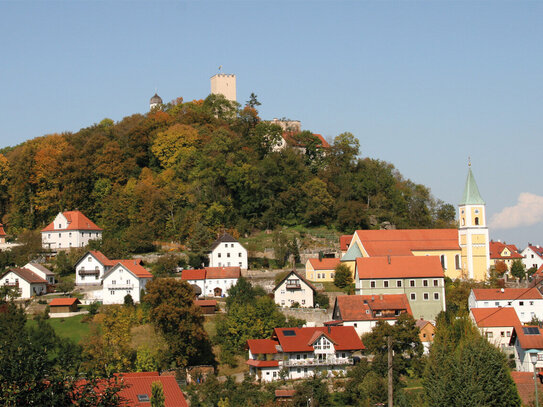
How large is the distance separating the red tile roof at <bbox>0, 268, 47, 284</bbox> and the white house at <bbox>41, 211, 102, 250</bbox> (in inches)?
342

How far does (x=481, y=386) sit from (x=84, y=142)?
193 ft

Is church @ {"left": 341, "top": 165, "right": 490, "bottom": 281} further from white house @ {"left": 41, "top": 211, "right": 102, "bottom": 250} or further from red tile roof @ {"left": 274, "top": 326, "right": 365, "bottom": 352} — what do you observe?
white house @ {"left": 41, "top": 211, "right": 102, "bottom": 250}

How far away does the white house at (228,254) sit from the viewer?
64875 millimetres

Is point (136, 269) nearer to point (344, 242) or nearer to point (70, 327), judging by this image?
point (70, 327)

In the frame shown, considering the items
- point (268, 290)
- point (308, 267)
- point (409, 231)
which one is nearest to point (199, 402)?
point (268, 290)

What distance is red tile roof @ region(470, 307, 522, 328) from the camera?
50.8 m

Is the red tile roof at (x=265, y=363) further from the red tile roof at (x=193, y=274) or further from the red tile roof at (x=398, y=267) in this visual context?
the red tile roof at (x=193, y=274)

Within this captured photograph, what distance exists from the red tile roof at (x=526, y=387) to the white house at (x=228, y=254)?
101ft

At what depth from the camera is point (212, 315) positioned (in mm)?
54031

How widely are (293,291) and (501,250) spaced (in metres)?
42.0

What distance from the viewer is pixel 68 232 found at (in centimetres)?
7062

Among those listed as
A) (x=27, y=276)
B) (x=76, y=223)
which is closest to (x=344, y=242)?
(x=76, y=223)

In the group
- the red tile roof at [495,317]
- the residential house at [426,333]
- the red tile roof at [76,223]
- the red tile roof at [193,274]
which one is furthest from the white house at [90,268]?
the red tile roof at [495,317]

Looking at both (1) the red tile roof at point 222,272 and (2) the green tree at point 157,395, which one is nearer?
(2) the green tree at point 157,395
